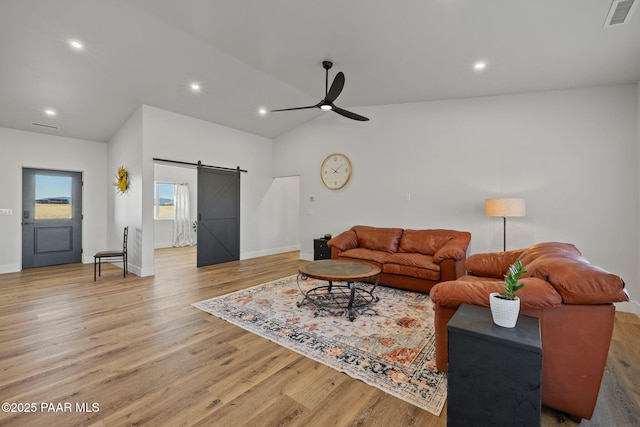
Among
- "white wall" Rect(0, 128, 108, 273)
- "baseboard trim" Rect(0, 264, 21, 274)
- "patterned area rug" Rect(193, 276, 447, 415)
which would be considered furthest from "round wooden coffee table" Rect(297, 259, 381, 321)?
"baseboard trim" Rect(0, 264, 21, 274)

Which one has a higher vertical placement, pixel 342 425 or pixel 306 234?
pixel 306 234

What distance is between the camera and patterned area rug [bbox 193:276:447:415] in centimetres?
208

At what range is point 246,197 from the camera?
691 cm

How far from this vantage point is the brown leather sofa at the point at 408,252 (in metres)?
4.04

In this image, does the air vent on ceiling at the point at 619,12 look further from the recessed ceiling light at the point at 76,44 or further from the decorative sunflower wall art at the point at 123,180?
the decorative sunflower wall art at the point at 123,180

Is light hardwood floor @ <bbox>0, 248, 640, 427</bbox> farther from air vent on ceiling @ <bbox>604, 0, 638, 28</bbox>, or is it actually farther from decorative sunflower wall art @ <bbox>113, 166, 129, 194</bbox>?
air vent on ceiling @ <bbox>604, 0, 638, 28</bbox>

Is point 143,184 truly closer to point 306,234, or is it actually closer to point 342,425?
point 306,234

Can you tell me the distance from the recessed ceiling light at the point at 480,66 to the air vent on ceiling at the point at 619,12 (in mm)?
1102

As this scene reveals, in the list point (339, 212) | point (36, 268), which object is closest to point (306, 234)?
point (339, 212)

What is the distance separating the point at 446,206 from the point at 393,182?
1070 millimetres

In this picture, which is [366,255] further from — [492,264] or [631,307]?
[631,307]

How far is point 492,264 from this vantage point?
3.30m

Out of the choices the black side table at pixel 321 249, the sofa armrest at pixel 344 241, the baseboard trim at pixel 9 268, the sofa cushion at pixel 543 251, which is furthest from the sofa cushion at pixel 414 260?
the baseboard trim at pixel 9 268

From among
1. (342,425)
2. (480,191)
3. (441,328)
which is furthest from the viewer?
(480,191)
